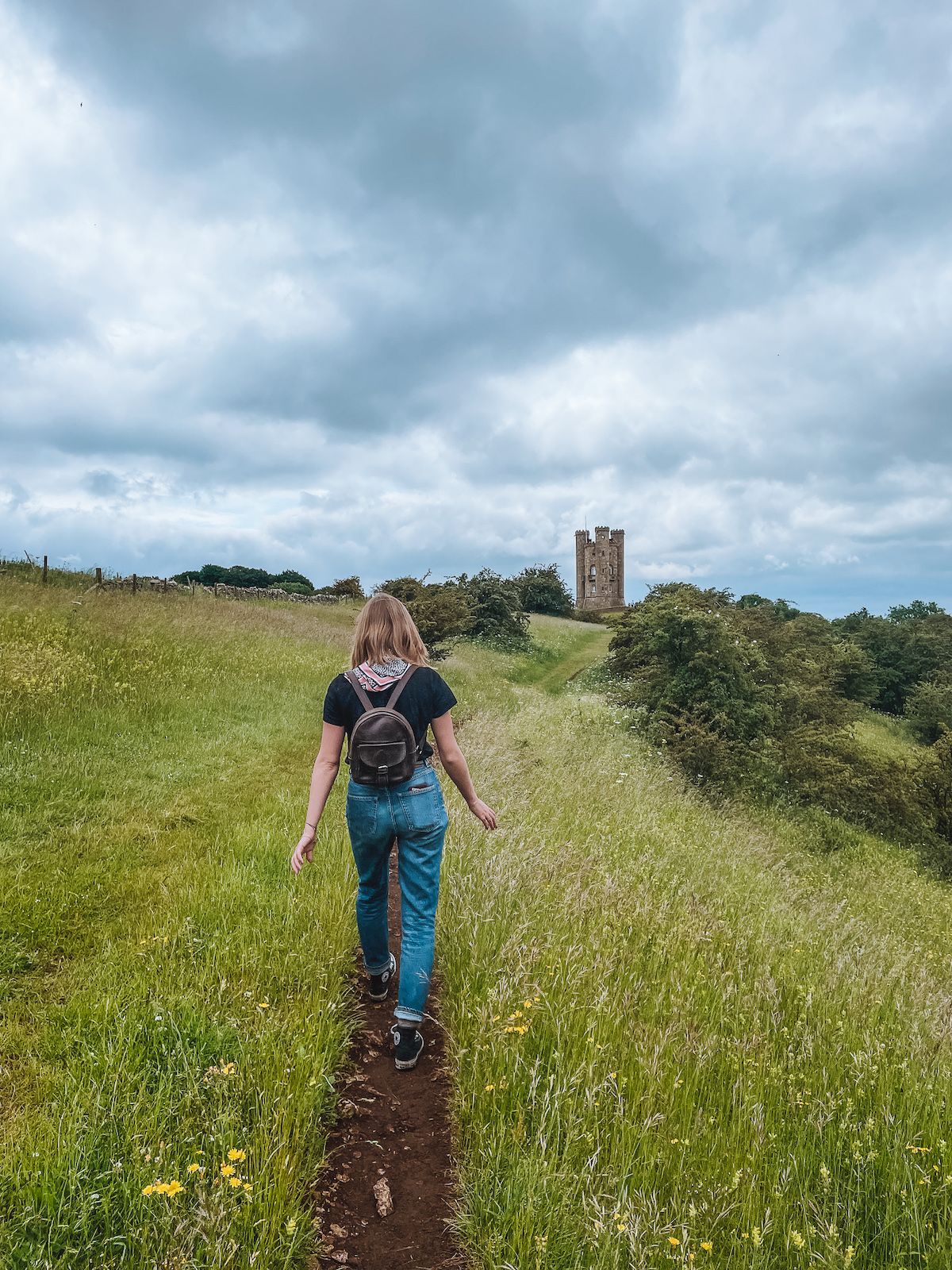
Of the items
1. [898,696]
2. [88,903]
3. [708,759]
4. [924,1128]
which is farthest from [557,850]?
[898,696]

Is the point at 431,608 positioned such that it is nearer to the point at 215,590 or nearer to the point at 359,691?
the point at 359,691

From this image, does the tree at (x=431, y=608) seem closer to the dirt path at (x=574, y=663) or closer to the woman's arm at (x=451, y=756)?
the dirt path at (x=574, y=663)

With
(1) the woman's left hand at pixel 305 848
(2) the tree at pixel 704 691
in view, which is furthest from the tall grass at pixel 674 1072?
(2) the tree at pixel 704 691

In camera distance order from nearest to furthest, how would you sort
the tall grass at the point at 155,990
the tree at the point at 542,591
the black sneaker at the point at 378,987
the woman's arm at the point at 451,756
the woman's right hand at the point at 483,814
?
the tall grass at the point at 155,990 → the woman's arm at the point at 451,756 → the woman's right hand at the point at 483,814 → the black sneaker at the point at 378,987 → the tree at the point at 542,591

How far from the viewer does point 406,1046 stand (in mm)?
3709

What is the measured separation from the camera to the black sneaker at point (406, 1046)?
371cm

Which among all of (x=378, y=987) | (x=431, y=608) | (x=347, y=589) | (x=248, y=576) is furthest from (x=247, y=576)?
(x=378, y=987)

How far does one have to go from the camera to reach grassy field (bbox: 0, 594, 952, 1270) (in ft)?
8.46

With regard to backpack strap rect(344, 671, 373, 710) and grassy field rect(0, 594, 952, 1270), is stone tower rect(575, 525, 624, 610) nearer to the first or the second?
grassy field rect(0, 594, 952, 1270)

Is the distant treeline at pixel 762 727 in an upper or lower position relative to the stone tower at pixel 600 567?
lower

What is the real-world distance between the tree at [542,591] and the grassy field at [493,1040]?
50386 mm

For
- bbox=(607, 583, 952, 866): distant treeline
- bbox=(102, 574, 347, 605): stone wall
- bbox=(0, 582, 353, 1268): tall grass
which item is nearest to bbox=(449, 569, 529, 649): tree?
bbox=(102, 574, 347, 605): stone wall

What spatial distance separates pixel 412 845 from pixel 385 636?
1213mm

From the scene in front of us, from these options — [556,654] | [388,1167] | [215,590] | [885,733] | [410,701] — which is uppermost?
[215,590]
